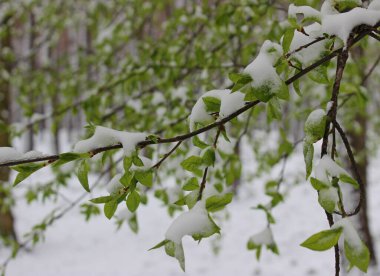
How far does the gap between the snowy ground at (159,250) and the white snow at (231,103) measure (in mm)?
3891

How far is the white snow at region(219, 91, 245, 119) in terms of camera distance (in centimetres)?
91

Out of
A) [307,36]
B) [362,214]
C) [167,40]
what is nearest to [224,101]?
[307,36]

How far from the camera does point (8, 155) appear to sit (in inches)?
34.4

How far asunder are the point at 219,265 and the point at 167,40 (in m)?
4.44

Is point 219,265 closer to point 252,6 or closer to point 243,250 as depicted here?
point 243,250

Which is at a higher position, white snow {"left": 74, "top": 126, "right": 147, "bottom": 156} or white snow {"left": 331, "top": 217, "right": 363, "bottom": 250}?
white snow {"left": 74, "top": 126, "right": 147, "bottom": 156}

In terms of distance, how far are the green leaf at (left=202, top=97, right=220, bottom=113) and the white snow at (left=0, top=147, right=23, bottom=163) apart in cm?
44

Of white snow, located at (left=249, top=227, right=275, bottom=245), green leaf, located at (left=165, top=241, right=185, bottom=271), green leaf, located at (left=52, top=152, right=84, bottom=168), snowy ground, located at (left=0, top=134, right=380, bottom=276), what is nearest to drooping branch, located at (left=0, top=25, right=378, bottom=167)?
green leaf, located at (left=52, top=152, right=84, bottom=168)

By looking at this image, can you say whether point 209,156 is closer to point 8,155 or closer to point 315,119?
point 315,119

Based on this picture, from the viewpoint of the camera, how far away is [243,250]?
706 cm

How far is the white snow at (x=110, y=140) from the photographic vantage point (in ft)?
3.00

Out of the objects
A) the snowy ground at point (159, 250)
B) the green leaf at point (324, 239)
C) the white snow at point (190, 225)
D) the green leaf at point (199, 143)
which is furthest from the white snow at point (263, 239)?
the snowy ground at point (159, 250)

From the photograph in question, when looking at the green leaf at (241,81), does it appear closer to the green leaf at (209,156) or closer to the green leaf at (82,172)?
the green leaf at (209,156)

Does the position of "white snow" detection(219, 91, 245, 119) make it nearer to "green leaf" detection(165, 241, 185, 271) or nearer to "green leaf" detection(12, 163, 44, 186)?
"green leaf" detection(165, 241, 185, 271)
